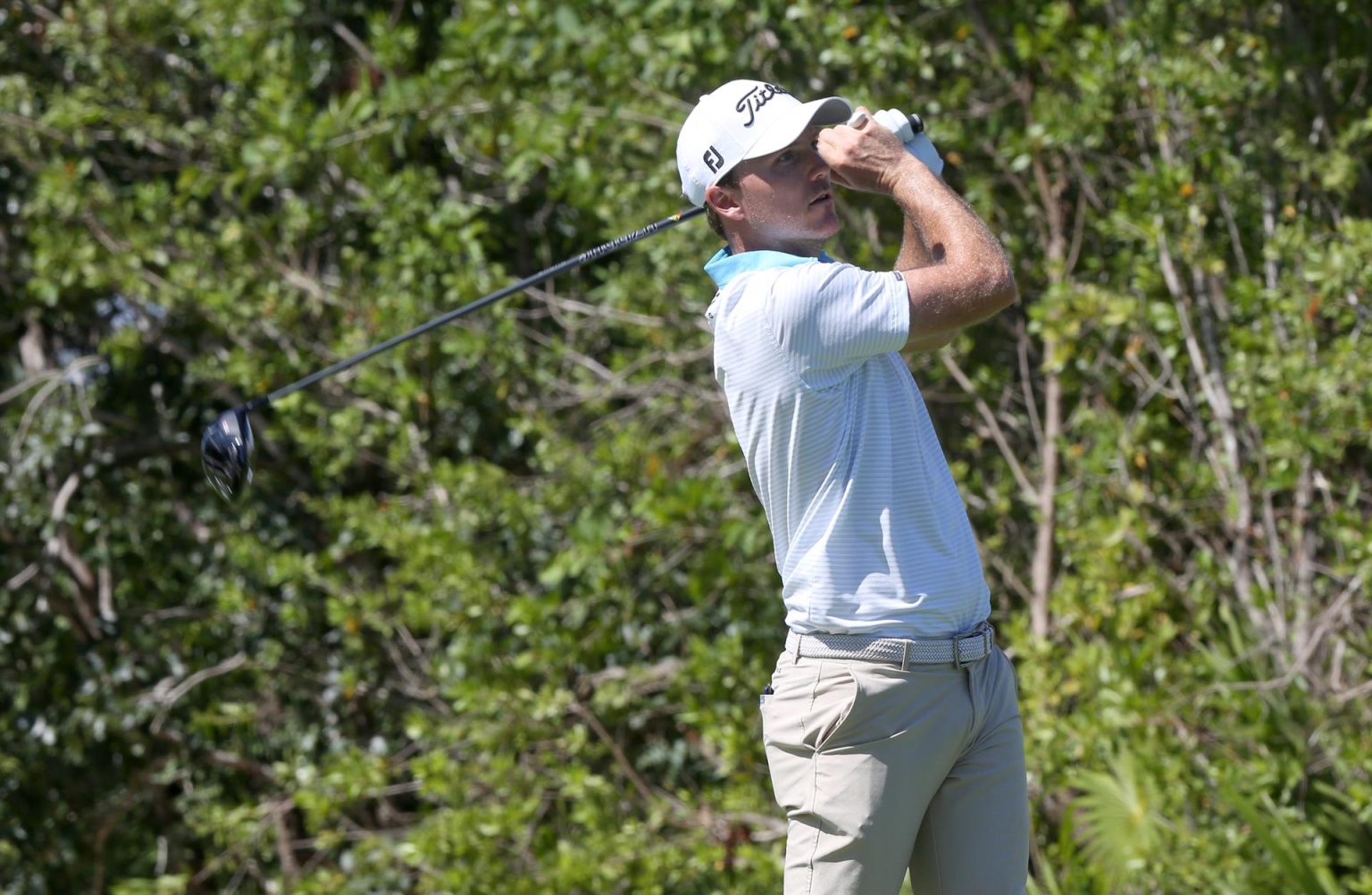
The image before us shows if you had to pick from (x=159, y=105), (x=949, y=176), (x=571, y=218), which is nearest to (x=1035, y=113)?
(x=949, y=176)

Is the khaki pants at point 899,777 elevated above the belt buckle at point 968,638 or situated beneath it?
situated beneath

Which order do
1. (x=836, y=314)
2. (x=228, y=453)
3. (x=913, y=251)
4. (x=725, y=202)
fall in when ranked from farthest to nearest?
(x=228, y=453)
(x=913, y=251)
(x=725, y=202)
(x=836, y=314)

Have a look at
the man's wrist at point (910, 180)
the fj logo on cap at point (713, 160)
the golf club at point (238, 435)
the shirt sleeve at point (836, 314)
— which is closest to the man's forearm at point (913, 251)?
the man's wrist at point (910, 180)

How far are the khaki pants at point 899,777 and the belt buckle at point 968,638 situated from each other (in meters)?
0.01

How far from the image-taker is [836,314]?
8.05 feet

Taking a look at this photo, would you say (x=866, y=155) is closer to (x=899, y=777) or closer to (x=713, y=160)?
(x=713, y=160)

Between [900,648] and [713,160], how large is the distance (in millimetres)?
843

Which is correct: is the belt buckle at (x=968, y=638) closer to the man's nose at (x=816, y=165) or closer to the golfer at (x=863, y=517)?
the golfer at (x=863, y=517)

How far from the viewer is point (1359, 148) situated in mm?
4730

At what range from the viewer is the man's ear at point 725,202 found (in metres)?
2.70

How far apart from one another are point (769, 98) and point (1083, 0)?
2742 mm

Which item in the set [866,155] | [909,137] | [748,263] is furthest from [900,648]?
[909,137]

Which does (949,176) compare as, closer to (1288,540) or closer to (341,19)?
(1288,540)

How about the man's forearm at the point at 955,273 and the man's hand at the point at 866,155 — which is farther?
the man's hand at the point at 866,155
